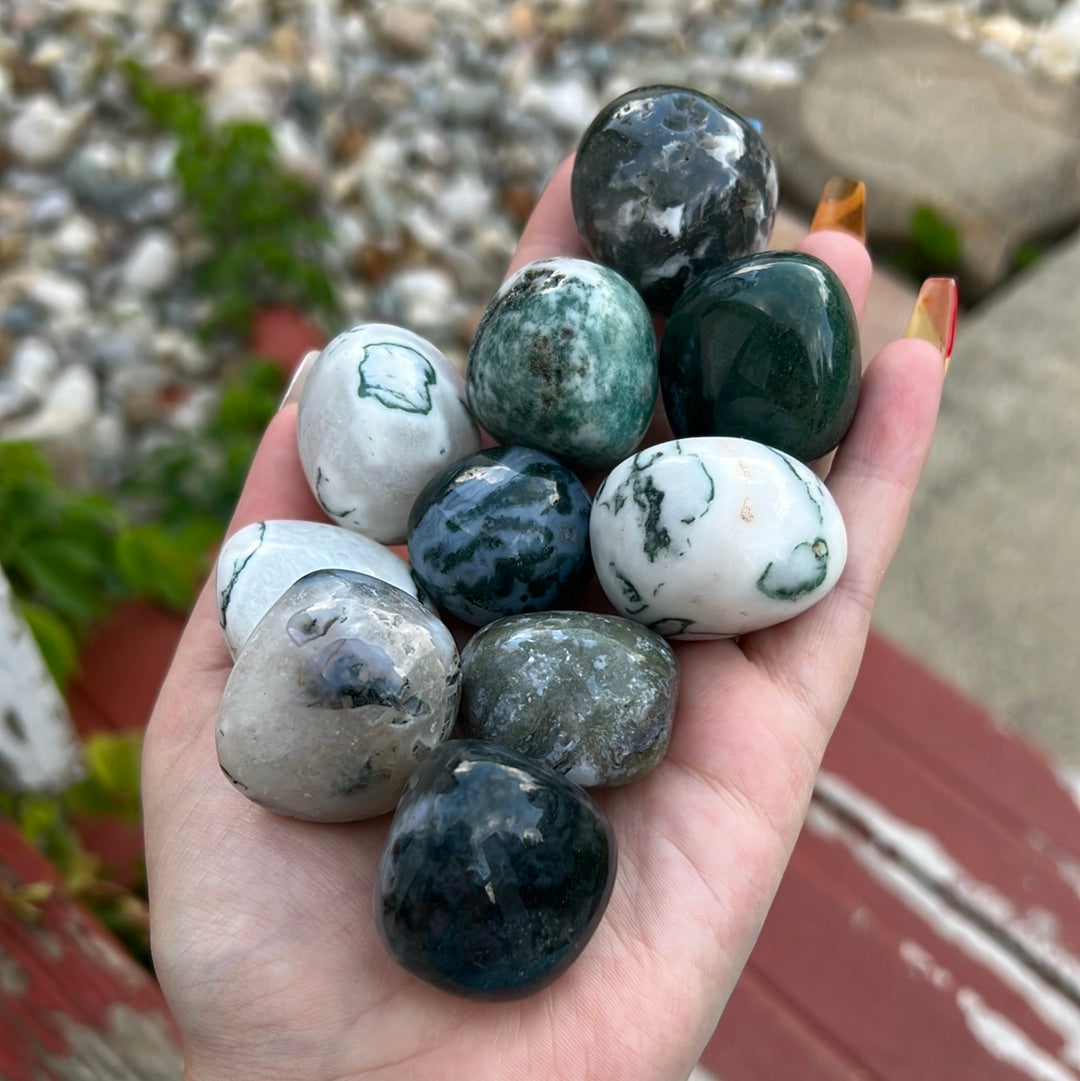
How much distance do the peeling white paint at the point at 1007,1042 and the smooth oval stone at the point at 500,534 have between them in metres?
0.64

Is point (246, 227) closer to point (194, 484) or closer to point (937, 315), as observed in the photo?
point (194, 484)

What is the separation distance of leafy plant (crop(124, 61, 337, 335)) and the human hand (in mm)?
987

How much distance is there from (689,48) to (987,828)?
1763 mm

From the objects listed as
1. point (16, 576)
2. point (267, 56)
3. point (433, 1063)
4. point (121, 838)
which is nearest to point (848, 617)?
point (433, 1063)

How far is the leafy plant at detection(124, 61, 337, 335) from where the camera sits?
1.80 meters

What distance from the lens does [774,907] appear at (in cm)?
123

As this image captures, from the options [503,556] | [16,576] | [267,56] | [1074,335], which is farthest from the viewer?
[267,56]

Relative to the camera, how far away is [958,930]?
123 centimetres

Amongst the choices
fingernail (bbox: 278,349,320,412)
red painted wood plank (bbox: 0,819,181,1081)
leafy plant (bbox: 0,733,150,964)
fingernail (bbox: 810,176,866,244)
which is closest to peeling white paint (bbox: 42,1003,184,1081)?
red painted wood plank (bbox: 0,819,181,1081)

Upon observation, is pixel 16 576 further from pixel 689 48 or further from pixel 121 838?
pixel 689 48

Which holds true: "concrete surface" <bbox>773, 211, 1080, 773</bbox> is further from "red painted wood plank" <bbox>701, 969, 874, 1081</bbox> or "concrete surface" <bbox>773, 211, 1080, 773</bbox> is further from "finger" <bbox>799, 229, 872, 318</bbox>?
"finger" <bbox>799, 229, 872, 318</bbox>

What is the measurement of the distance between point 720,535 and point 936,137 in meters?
1.63

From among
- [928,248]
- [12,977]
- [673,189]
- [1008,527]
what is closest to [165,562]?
[12,977]

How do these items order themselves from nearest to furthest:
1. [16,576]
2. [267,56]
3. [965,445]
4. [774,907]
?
1. [774,907]
2. [16,576]
3. [965,445]
4. [267,56]
